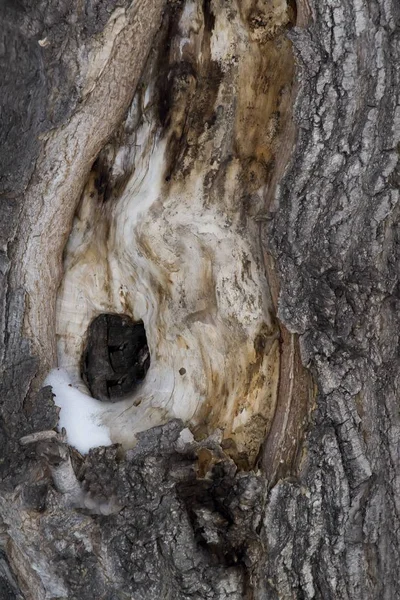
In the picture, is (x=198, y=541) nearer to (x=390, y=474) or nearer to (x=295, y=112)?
(x=390, y=474)

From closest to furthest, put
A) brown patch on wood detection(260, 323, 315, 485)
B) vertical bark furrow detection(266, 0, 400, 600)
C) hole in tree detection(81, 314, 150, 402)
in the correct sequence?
vertical bark furrow detection(266, 0, 400, 600) < brown patch on wood detection(260, 323, 315, 485) < hole in tree detection(81, 314, 150, 402)

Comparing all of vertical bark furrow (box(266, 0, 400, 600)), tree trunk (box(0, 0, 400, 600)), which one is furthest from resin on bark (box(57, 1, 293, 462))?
vertical bark furrow (box(266, 0, 400, 600))

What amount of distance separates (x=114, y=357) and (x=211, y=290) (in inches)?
18.2

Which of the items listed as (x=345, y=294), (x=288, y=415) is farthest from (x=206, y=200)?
(x=288, y=415)

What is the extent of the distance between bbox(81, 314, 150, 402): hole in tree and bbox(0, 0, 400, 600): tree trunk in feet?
0.43

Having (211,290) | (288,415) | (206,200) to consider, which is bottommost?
(288,415)

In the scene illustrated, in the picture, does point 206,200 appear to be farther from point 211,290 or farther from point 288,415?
point 288,415

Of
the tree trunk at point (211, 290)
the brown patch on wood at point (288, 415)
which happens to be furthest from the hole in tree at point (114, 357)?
the brown patch on wood at point (288, 415)

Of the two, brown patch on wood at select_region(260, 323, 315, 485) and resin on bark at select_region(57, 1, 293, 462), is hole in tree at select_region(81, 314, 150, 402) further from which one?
brown patch on wood at select_region(260, 323, 315, 485)

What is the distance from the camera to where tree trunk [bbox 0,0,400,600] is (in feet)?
4.84

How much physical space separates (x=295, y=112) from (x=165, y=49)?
0.42m

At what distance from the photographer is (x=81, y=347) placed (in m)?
1.90

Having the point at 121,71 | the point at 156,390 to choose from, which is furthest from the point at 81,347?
the point at 121,71

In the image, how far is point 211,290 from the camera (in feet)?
5.57
